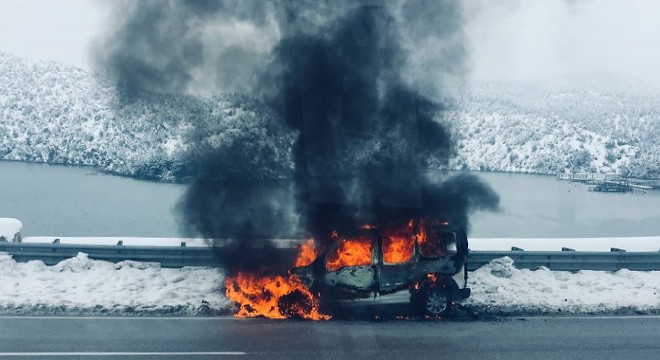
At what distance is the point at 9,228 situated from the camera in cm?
1459

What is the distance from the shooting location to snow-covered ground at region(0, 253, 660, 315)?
414 inches

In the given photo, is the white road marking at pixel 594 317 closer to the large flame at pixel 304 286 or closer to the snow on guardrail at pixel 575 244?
the large flame at pixel 304 286

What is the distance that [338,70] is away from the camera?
14125 mm

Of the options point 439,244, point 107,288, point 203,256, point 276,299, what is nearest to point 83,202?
point 203,256

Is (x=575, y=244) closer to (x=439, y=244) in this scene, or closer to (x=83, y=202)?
(x=439, y=244)

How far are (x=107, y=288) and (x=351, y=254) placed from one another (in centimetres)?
493

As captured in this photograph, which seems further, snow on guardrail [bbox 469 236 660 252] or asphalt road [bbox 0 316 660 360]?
snow on guardrail [bbox 469 236 660 252]

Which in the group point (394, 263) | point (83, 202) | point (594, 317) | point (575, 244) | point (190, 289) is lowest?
point (594, 317)

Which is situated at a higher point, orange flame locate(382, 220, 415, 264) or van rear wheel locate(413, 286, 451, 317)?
orange flame locate(382, 220, 415, 264)

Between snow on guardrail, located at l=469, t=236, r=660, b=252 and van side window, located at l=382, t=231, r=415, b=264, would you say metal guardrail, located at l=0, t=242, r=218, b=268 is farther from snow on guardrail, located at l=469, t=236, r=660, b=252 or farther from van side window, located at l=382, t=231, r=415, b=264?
snow on guardrail, located at l=469, t=236, r=660, b=252

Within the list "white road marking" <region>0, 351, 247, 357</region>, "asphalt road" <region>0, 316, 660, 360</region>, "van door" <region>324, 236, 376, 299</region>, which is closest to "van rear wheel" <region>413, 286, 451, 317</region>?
"asphalt road" <region>0, 316, 660, 360</region>

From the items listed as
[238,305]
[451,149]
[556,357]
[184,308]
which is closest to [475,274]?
[451,149]

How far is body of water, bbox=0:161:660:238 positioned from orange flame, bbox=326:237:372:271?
13969 mm

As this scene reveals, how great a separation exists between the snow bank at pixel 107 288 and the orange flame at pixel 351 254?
216 cm
